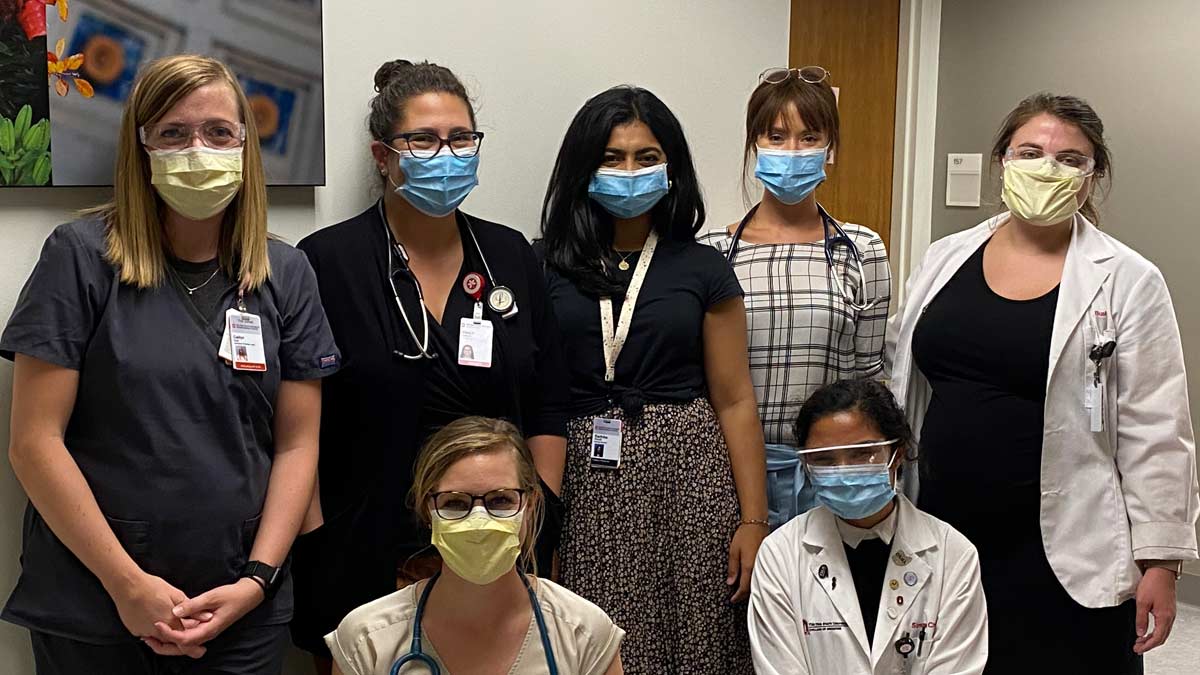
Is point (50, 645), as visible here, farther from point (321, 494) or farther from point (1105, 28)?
point (1105, 28)

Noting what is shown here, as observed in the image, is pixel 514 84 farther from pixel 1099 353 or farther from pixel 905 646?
pixel 905 646

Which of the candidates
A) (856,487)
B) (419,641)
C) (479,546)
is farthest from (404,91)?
(856,487)

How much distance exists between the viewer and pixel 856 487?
7.45 feet

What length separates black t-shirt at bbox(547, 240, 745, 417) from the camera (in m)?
2.44

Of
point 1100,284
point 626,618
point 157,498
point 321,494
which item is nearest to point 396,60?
point 321,494

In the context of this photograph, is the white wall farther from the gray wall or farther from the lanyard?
the gray wall

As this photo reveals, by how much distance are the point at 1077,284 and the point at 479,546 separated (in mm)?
1316

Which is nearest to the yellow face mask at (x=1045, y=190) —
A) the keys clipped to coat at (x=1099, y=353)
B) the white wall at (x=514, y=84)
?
the keys clipped to coat at (x=1099, y=353)

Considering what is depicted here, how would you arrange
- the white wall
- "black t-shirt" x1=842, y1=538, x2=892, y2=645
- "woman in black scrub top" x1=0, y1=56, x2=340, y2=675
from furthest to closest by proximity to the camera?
"black t-shirt" x1=842, y1=538, x2=892, y2=645
the white wall
"woman in black scrub top" x1=0, y1=56, x2=340, y2=675

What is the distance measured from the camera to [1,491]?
206 centimetres

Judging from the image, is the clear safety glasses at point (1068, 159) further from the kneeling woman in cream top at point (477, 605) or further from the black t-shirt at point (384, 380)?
the kneeling woman in cream top at point (477, 605)

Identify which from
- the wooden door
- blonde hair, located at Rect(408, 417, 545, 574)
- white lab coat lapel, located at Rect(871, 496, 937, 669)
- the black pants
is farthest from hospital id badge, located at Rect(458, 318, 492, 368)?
the wooden door

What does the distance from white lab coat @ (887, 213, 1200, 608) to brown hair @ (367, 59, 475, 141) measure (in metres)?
1.27

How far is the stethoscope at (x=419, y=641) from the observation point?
6.18 ft
